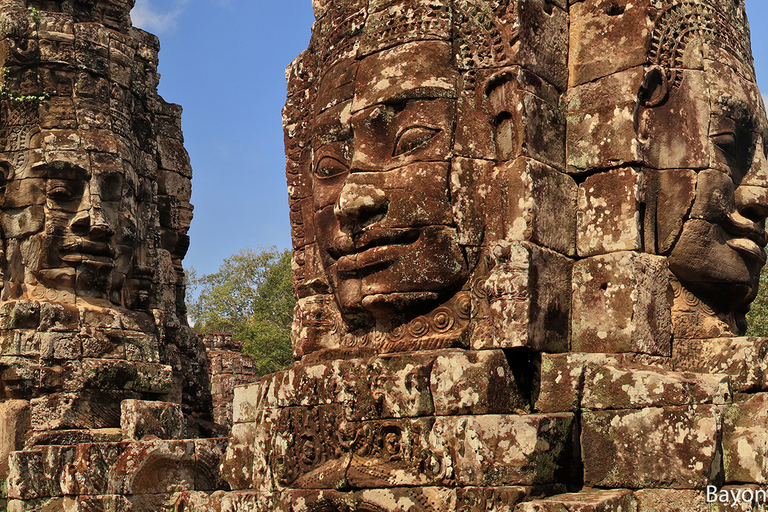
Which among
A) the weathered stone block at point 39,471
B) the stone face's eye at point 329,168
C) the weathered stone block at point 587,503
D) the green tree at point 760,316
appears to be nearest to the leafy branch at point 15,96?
the weathered stone block at point 39,471

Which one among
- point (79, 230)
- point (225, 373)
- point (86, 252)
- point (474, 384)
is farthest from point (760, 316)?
point (474, 384)

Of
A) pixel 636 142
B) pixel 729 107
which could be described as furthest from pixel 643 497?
pixel 729 107

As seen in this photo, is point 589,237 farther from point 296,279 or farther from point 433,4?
point 296,279

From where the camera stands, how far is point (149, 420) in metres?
10.5

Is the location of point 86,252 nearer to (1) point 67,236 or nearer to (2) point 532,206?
(1) point 67,236

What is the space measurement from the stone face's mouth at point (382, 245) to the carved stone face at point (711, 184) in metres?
Result: 1.66

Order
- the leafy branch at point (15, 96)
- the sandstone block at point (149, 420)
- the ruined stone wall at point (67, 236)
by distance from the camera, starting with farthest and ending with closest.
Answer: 1. the leafy branch at point (15, 96)
2. the ruined stone wall at point (67, 236)
3. the sandstone block at point (149, 420)

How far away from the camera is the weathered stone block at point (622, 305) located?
582 centimetres

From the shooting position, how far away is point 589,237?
6.16 m

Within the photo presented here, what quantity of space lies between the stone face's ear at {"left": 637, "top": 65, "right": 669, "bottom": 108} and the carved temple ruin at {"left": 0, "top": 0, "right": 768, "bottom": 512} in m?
0.01

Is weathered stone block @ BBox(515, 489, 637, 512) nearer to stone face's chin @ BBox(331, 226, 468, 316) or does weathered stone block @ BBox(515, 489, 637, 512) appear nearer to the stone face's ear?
stone face's chin @ BBox(331, 226, 468, 316)

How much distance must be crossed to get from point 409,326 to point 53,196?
7441mm

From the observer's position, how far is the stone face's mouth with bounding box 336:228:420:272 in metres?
6.17

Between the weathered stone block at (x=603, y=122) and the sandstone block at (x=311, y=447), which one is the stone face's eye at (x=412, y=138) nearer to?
Answer: the weathered stone block at (x=603, y=122)
